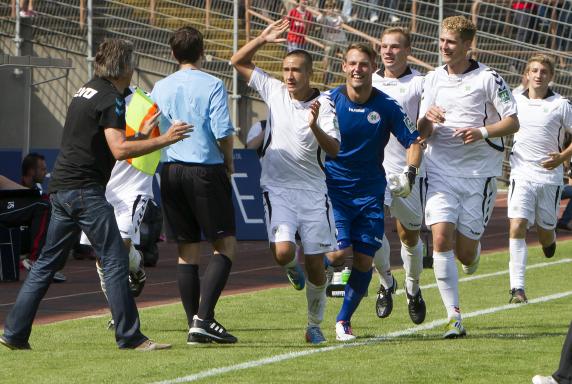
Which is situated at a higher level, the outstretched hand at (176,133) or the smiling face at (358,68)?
the smiling face at (358,68)

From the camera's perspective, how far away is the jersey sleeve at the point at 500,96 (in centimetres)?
1030

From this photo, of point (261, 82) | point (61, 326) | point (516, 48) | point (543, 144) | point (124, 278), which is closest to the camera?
point (124, 278)

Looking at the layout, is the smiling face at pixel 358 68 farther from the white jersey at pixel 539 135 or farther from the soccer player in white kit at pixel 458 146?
the white jersey at pixel 539 135

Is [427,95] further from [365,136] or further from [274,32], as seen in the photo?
[274,32]

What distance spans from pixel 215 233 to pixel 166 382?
1.80 metres

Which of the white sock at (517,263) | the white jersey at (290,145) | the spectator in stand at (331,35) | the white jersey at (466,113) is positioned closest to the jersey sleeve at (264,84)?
the white jersey at (290,145)

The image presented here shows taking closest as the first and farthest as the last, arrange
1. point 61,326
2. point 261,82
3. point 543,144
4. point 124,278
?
1. point 124,278
2. point 261,82
3. point 61,326
4. point 543,144

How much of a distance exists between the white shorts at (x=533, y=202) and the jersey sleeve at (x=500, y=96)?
3.21 meters

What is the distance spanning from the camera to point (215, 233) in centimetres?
974

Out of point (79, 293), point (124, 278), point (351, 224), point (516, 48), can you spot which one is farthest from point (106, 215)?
point (516, 48)

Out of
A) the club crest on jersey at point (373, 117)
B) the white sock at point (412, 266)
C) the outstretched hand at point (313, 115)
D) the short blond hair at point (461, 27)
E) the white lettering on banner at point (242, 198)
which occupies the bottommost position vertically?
the white lettering on banner at point (242, 198)

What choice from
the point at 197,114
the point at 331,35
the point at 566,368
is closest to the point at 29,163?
the point at 197,114

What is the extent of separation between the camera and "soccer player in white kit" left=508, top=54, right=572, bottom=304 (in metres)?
13.4

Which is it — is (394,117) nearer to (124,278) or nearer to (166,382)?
(124,278)
